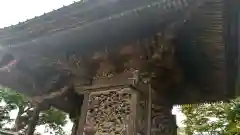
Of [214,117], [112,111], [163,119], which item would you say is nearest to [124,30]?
[112,111]

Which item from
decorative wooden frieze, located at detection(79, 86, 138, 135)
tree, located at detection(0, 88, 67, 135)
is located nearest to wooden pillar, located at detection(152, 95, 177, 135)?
decorative wooden frieze, located at detection(79, 86, 138, 135)

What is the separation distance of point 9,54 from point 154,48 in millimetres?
2526

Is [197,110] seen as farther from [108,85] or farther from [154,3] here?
[154,3]

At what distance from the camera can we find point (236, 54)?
3.82 metres

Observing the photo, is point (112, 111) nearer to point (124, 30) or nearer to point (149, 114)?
point (149, 114)

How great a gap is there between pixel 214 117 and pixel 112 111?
7.74 metres

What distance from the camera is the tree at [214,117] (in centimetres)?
813

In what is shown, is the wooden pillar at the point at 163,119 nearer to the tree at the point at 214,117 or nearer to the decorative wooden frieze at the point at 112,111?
the decorative wooden frieze at the point at 112,111

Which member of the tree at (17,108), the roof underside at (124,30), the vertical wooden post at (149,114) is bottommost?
the vertical wooden post at (149,114)

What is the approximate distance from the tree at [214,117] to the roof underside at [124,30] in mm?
3954

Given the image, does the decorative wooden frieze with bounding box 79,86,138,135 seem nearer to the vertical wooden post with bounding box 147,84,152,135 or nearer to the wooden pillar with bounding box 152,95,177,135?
the vertical wooden post with bounding box 147,84,152,135

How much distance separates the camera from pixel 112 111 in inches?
146

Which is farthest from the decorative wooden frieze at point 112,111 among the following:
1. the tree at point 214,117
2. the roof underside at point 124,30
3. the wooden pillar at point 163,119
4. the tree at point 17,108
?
the tree at point 17,108

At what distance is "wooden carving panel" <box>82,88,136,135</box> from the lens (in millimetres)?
3510
